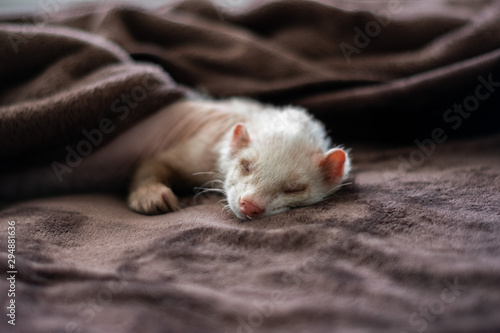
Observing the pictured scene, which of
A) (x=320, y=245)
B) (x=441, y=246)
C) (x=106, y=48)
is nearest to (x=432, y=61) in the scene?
(x=441, y=246)

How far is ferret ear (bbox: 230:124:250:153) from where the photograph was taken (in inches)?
49.4

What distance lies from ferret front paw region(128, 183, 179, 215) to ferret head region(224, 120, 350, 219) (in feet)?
0.57

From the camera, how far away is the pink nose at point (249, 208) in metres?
1.03

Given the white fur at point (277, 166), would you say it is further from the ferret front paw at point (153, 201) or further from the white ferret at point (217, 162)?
Answer: the ferret front paw at point (153, 201)

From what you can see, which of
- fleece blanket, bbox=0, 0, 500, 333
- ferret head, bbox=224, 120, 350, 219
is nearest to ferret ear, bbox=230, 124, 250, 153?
ferret head, bbox=224, 120, 350, 219

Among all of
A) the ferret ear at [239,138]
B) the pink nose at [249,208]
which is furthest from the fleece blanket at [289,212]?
the ferret ear at [239,138]

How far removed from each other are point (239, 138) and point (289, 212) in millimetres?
343

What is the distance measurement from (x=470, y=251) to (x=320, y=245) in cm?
30

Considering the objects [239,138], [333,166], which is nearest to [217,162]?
[239,138]

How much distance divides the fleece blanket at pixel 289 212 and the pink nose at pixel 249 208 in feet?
0.11

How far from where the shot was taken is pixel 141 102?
1.37 meters

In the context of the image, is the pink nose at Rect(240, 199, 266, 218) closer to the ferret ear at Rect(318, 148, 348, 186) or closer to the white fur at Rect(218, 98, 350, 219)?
the white fur at Rect(218, 98, 350, 219)

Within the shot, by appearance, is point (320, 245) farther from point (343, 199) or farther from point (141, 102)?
point (141, 102)

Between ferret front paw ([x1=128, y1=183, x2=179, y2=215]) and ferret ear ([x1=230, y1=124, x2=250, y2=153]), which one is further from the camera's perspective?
ferret ear ([x1=230, y1=124, x2=250, y2=153])
